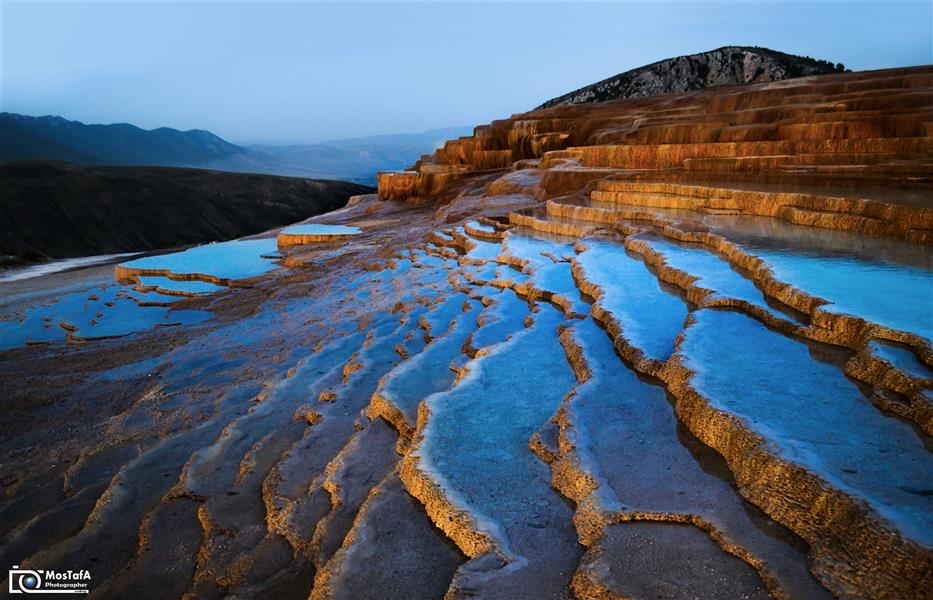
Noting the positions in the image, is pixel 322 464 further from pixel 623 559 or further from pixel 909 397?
pixel 909 397

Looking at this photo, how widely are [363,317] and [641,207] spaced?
14.6 ft

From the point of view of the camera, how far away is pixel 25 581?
2.41 m

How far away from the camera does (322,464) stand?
2.81m

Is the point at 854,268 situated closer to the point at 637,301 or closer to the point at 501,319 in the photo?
the point at 637,301

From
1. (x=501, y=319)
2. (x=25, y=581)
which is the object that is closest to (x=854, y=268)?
(x=501, y=319)

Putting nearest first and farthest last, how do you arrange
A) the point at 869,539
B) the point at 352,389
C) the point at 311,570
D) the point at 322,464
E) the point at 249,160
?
the point at 869,539 < the point at 311,570 < the point at 322,464 < the point at 352,389 < the point at 249,160

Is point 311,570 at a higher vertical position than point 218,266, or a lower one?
higher

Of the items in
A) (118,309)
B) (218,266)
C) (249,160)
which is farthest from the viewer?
(249,160)

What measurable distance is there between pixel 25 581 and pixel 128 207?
39579 mm

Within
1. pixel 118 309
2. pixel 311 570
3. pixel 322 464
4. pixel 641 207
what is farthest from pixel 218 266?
pixel 311 570

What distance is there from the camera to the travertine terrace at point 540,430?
1.81m

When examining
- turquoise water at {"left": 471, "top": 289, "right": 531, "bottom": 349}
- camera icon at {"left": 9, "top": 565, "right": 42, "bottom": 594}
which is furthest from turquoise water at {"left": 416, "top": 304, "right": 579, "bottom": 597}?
camera icon at {"left": 9, "top": 565, "right": 42, "bottom": 594}

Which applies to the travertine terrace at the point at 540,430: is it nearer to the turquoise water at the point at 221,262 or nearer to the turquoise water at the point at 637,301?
the turquoise water at the point at 637,301

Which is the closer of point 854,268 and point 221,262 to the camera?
point 854,268
